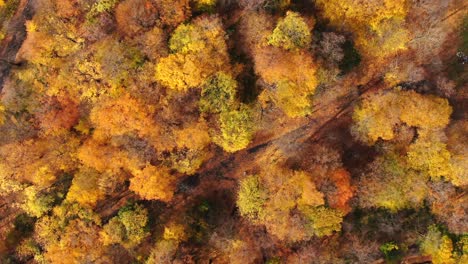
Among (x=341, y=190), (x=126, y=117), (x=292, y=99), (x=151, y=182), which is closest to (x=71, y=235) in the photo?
(x=151, y=182)

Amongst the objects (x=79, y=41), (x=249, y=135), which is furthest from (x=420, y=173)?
(x=79, y=41)

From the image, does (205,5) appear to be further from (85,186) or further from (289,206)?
(85,186)

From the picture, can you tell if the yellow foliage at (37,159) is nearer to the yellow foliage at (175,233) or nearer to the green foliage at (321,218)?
the yellow foliage at (175,233)

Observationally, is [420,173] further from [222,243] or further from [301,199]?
[222,243]

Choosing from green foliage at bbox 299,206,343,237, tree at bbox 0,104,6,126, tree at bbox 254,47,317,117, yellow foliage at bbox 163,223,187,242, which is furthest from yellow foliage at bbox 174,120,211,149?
tree at bbox 0,104,6,126

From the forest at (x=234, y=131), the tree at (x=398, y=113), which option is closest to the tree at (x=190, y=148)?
the forest at (x=234, y=131)

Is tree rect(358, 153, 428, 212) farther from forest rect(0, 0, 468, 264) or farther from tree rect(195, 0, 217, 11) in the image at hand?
tree rect(195, 0, 217, 11)
